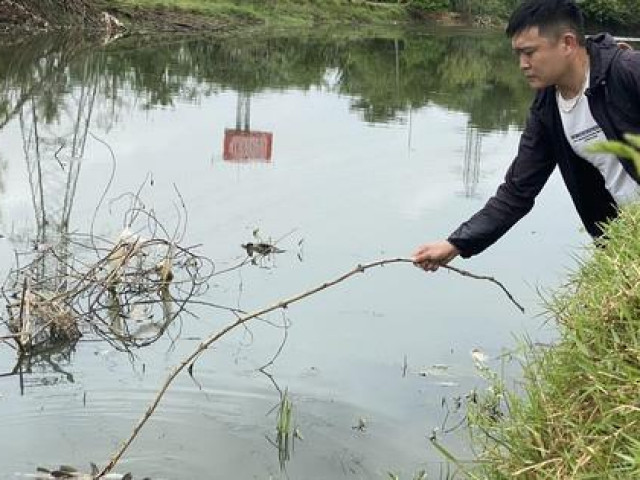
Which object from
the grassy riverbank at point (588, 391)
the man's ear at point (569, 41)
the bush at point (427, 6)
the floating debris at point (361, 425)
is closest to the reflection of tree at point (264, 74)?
the floating debris at point (361, 425)

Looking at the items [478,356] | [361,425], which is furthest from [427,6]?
[361,425]

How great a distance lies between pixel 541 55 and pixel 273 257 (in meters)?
4.28

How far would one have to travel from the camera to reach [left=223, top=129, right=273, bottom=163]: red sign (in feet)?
35.7

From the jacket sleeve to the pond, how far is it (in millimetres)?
1087

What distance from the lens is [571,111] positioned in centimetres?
332

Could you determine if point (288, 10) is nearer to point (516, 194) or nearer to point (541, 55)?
point (516, 194)

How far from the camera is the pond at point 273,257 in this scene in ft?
14.8

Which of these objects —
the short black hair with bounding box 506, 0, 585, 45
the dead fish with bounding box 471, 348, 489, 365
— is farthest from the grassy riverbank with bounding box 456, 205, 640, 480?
the dead fish with bounding box 471, 348, 489, 365

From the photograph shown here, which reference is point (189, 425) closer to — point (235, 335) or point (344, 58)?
point (235, 335)

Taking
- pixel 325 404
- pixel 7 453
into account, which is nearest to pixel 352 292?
pixel 325 404

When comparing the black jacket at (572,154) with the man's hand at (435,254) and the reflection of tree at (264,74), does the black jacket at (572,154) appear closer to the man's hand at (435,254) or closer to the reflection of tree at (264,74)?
the man's hand at (435,254)

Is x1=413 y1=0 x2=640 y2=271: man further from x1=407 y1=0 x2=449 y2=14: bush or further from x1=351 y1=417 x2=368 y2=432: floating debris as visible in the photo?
x1=407 y1=0 x2=449 y2=14: bush

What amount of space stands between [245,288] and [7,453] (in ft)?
8.43

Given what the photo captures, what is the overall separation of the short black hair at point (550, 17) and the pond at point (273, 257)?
6.01ft
